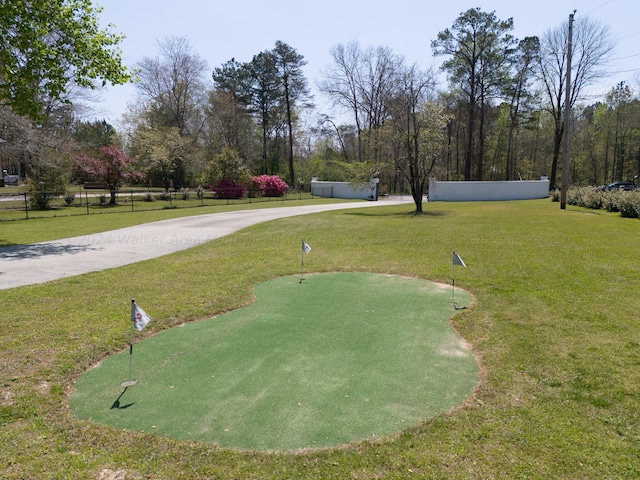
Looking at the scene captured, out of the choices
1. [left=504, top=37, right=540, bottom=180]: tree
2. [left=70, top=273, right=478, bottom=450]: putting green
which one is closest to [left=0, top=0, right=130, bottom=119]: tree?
[left=70, top=273, right=478, bottom=450]: putting green

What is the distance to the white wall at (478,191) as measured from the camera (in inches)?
1316

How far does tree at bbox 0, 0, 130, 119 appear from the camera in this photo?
36.9 feet

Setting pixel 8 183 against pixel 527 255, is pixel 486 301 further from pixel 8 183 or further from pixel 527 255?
pixel 8 183

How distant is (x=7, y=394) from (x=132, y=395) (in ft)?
3.82

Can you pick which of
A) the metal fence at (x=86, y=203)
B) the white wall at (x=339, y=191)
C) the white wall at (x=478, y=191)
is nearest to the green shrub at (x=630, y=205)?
the white wall at (x=478, y=191)

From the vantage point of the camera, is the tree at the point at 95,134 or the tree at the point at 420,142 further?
the tree at the point at 95,134

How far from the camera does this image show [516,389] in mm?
3967

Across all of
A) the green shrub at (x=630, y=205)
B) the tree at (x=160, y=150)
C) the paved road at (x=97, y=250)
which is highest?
the tree at (x=160, y=150)

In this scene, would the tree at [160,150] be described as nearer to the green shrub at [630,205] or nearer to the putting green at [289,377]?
the green shrub at [630,205]

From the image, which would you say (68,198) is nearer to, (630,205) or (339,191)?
(339,191)

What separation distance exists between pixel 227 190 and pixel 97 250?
23964 mm

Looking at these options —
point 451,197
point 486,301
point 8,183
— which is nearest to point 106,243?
point 486,301

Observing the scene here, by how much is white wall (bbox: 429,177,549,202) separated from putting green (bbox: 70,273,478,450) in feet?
94.3

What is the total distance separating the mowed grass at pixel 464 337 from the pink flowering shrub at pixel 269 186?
2783 centimetres
